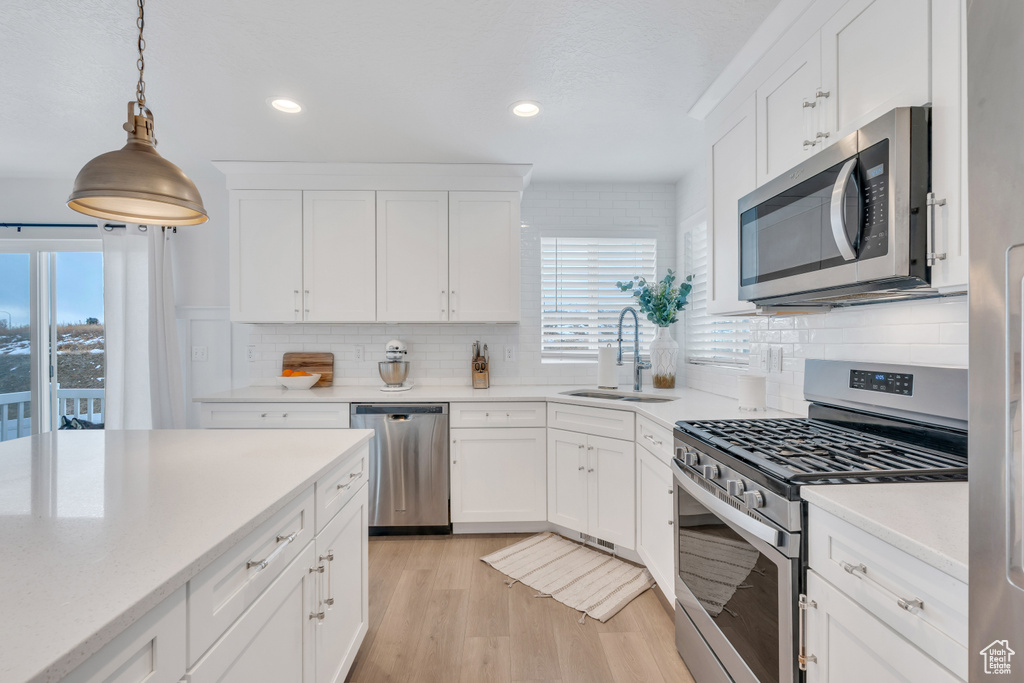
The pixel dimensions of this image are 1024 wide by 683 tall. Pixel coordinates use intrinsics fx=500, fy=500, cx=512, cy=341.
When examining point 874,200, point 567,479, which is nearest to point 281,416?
point 567,479

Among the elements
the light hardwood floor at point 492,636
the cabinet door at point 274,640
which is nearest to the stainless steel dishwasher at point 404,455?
Result: the light hardwood floor at point 492,636

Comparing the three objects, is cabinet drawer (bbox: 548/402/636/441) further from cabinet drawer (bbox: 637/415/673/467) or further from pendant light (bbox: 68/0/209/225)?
pendant light (bbox: 68/0/209/225)

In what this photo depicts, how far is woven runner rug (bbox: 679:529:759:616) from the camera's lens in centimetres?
143

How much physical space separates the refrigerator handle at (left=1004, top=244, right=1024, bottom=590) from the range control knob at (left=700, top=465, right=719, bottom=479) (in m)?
0.99

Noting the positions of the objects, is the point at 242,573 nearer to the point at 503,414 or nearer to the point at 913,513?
the point at 913,513

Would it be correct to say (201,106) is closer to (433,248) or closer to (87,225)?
(433,248)

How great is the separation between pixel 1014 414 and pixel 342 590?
1.79m

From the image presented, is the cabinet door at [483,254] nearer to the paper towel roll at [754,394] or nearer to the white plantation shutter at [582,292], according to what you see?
the white plantation shutter at [582,292]

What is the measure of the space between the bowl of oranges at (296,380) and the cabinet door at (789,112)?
3047 millimetres

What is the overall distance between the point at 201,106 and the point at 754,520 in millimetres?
3020

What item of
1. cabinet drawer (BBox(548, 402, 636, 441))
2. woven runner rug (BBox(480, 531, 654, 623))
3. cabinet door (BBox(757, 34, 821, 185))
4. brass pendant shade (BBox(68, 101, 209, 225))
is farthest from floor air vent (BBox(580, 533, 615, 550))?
brass pendant shade (BBox(68, 101, 209, 225))

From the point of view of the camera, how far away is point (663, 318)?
133 inches

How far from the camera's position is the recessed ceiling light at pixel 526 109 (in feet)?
8.27

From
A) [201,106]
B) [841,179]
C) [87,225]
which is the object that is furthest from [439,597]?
[87,225]
